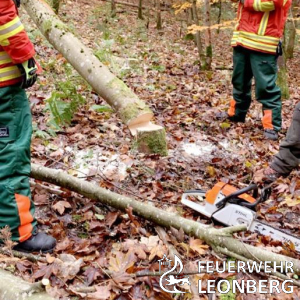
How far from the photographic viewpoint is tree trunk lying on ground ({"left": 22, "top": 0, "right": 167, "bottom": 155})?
3990mm

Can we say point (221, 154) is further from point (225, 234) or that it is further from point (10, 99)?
point (10, 99)

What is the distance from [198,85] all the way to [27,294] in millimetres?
6299

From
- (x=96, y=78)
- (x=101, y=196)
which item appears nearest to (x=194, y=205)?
(x=101, y=196)

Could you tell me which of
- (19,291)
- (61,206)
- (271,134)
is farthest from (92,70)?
(19,291)

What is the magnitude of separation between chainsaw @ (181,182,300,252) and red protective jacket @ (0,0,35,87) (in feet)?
5.73

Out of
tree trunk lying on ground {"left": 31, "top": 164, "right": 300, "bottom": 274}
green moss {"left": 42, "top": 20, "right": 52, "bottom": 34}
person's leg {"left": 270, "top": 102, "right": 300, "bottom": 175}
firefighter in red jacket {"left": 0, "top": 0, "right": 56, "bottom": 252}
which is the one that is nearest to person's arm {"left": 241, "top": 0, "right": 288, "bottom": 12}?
person's leg {"left": 270, "top": 102, "right": 300, "bottom": 175}

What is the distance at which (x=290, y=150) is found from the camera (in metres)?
3.32

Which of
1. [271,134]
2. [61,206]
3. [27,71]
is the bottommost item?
[271,134]

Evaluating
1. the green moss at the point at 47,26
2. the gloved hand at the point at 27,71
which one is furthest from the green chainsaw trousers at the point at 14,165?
the green moss at the point at 47,26

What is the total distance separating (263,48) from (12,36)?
11.8 ft

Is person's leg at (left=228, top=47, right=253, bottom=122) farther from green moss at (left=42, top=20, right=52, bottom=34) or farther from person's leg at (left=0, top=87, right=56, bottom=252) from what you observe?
person's leg at (left=0, top=87, right=56, bottom=252)

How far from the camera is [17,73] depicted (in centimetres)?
244

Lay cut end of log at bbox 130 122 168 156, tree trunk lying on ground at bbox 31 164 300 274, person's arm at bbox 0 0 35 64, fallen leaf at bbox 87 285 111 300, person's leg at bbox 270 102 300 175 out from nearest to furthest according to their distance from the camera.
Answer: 1. fallen leaf at bbox 87 285 111 300
2. person's arm at bbox 0 0 35 64
3. tree trunk lying on ground at bbox 31 164 300 274
4. person's leg at bbox 270 102 300 175
5. cut end of log at bbox 130 122 168 156

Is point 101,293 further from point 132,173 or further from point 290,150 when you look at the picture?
point 290,150
